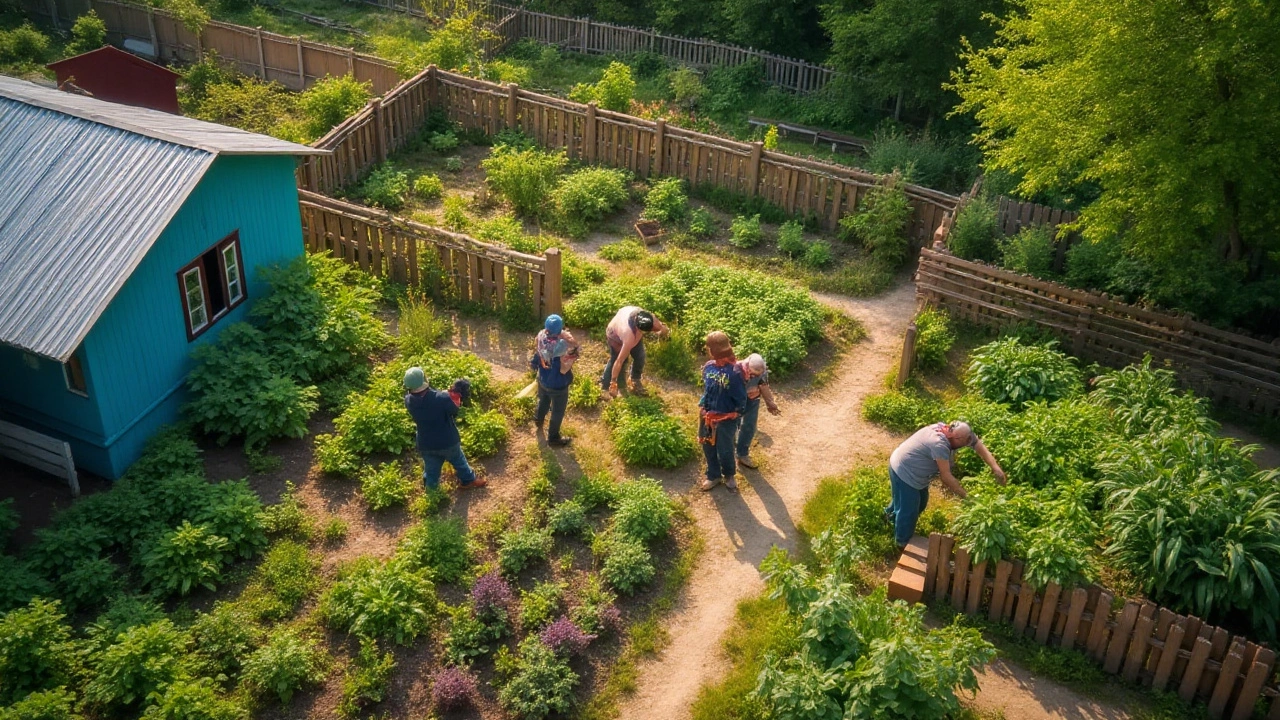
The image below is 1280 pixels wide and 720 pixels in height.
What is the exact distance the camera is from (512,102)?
68.1 ft

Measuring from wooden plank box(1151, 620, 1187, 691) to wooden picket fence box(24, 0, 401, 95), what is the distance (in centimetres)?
1864

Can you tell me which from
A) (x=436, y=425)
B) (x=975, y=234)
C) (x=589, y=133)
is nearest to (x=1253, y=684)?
(x=436, y=425)

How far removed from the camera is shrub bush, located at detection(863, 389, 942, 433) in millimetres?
13594

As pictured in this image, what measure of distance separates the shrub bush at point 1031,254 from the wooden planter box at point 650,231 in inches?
226

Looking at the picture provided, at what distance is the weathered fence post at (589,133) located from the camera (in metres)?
19.9

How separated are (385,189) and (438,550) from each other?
9.42 meters

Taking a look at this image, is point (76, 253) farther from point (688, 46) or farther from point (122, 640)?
point (688, 46)

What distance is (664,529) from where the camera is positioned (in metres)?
11.6

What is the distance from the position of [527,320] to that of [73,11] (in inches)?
846

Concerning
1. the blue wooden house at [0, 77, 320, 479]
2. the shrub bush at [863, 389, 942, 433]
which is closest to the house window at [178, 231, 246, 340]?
the blue wooden house at [0, 77, 320, 479]

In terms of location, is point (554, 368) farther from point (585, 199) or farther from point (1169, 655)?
point (1169, 655)

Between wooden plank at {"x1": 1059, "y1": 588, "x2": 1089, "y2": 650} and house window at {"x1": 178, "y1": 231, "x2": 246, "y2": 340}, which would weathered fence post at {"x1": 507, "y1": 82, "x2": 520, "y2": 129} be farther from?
wooden plank at {"x1": 1059, "y1": 588, "x2": 1089, "y2": 650}

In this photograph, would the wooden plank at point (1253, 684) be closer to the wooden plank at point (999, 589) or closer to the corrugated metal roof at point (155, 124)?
the wooden plank at point (999, 589)

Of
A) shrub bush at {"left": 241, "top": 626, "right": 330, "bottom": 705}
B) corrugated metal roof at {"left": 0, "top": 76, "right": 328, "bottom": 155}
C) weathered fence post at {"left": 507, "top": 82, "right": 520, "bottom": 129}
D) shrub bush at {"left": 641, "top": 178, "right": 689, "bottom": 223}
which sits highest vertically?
corrugated metal roof at {"left": 0, "top": 76, "right": 328, "bottom": 155}
